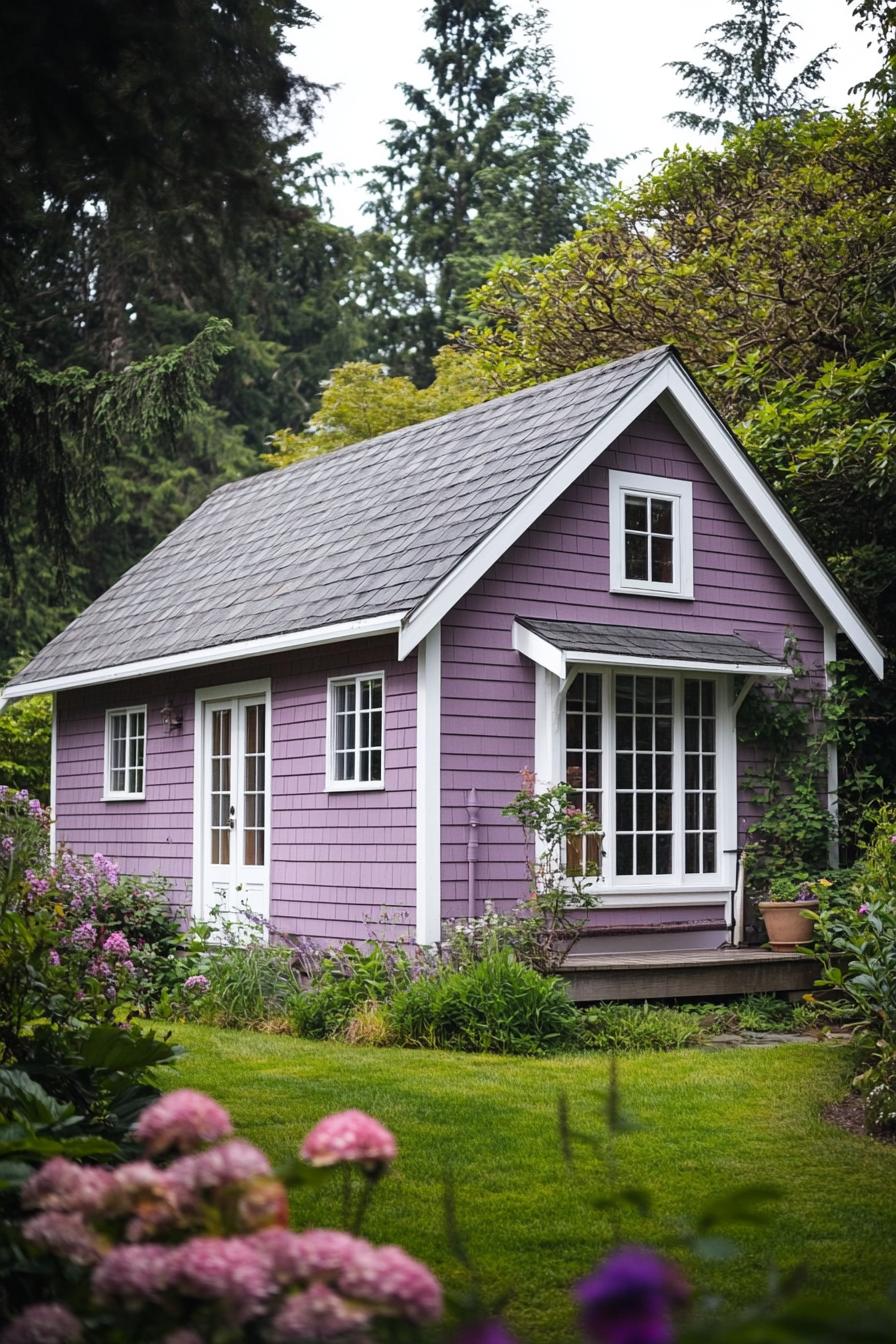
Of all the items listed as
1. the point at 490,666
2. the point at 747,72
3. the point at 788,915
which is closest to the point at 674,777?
the point at 788,915

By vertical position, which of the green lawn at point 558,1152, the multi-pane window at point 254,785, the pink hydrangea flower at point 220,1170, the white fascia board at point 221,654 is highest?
the white fascia board at point 221,654

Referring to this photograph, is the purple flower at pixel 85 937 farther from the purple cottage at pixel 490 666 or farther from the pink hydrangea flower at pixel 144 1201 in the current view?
the pink hydrangea flower at pixel 144 1201

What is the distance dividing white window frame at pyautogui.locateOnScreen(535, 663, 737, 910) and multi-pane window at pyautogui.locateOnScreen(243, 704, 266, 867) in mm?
2938

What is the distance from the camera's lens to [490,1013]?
10.0 metres

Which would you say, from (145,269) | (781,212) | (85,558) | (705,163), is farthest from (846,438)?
(85,558)

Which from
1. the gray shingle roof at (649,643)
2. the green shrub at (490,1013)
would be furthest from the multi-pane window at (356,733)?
the green shrub at (490,1013)

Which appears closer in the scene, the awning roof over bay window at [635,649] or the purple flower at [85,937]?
the purple flower at [85,937]

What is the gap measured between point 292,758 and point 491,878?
238 cm

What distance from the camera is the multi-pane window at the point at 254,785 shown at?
13.6 metres

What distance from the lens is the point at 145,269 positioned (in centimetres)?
510

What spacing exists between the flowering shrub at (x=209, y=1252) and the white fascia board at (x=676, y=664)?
361 inches

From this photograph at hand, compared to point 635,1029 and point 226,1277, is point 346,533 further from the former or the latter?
point 226,1277

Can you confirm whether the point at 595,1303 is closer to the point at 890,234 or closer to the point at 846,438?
the point at 846,438

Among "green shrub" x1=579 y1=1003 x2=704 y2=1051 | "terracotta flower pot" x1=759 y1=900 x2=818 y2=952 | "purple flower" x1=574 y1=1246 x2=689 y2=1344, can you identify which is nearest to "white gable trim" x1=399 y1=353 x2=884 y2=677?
"terracotta flower pot" x1=759 y1=900 x2=818 y2=952
